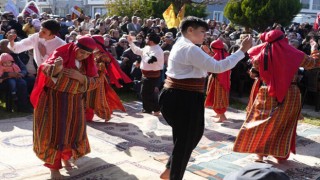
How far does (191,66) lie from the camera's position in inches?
147

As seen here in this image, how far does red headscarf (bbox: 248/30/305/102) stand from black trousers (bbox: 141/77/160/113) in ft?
9.64

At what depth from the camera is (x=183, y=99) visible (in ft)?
12.4

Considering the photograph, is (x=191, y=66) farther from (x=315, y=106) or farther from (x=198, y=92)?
(x=315, y=106)

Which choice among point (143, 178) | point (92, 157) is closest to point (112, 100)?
point (92, 157)

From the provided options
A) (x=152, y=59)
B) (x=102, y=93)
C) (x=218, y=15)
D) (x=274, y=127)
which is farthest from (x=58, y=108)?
(x=218, y=15)

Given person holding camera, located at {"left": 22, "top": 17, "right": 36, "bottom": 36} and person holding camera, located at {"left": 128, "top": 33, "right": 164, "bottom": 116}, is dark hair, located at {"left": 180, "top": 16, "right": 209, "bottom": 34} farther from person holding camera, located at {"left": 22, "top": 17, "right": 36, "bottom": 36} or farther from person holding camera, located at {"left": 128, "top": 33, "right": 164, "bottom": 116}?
person holding camera, located at {"left": 22, "top": 17, "right": 36, "bottom": 36}

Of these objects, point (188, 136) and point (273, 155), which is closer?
point (188, 136)

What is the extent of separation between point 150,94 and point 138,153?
7.69 feet

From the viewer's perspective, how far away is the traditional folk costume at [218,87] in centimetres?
707

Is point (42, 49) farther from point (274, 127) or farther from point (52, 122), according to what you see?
point (274, 127)

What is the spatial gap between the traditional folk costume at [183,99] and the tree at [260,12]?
56.6ft

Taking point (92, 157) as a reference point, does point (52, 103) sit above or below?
above

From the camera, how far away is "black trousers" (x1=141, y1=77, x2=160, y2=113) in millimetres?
7386

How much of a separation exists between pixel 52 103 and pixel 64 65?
41cm
